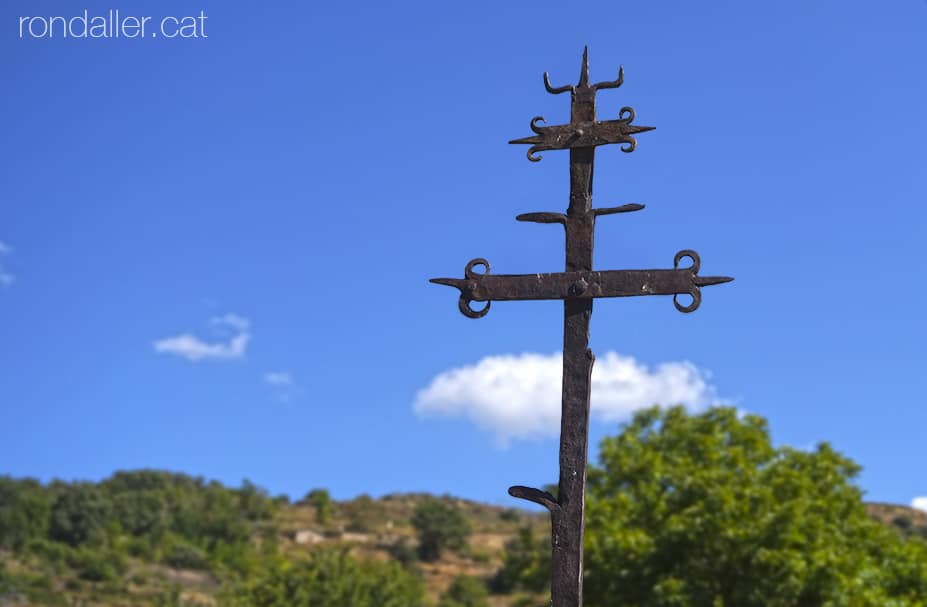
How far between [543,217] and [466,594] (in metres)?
42.4

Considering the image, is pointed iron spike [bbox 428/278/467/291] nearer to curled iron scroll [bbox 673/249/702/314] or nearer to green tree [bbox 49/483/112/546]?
curled iron scroll [bbox 673/249/702/314]

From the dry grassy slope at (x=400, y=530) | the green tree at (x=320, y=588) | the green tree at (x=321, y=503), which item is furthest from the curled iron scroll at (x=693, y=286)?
the green tree at (x=321, y=503)

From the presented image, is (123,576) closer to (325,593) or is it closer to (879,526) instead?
(325,593)

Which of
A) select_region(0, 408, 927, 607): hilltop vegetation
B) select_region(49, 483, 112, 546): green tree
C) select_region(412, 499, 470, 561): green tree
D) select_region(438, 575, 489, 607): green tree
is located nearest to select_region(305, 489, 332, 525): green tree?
select_region(0, 408, 927, 607): hilltop vegetation

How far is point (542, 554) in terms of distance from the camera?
23.2m

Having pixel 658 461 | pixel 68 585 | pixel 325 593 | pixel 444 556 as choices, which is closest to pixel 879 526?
pixel 658 461

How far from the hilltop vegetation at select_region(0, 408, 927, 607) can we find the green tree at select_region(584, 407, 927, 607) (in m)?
0.03

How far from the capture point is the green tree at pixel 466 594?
45875 millimetres

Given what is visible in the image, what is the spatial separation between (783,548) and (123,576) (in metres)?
36.0

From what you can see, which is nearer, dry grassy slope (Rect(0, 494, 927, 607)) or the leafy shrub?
dry grassy slope (Rect(0, 494, 927, 607))

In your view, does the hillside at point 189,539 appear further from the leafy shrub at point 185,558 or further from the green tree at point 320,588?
the green tree at point 320,588

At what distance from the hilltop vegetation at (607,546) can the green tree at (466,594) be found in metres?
0.10

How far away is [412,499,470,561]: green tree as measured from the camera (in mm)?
60906

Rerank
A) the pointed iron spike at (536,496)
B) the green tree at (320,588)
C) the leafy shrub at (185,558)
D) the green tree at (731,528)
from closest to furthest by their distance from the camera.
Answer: the pointed iron spike at (536,496) → the green tree at (731,528) → the green tree at (320,588) → the leafy shrub at (185,558)
